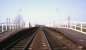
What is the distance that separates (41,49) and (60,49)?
1.30 meters

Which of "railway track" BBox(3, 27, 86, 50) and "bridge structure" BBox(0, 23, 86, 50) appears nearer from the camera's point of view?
"railway track" BBox(3, 27, 86, 50)

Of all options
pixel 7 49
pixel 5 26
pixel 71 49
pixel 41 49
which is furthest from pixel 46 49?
pixel 5 26

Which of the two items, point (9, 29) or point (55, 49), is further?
point (9, 29)

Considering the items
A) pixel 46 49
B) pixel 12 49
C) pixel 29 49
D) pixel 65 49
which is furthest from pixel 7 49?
pixel 65 49

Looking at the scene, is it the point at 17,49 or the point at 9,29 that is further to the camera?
the point at 9,29

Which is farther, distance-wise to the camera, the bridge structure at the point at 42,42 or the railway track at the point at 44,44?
the bridge structure at the point at 42,42

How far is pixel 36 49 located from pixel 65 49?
198cm

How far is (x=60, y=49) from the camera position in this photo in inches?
627

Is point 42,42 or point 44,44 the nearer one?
point 44,44

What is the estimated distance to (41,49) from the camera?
1603cm

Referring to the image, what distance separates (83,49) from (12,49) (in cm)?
482

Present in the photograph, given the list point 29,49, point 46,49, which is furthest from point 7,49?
point 46,49

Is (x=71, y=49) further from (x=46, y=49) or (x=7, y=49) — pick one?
(x=7, y=49)

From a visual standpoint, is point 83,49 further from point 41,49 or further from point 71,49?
point 41,49
